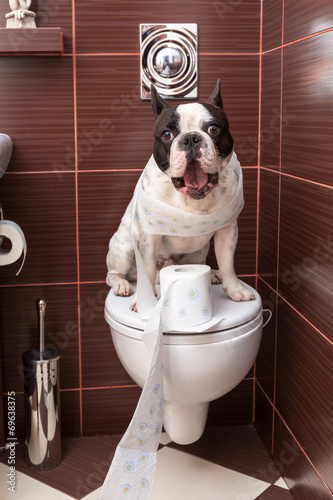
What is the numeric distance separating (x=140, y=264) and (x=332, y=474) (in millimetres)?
755

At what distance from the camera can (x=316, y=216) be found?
1606 mm

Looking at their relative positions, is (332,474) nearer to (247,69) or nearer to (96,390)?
(96,390)

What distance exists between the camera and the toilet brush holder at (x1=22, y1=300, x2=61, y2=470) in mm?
2008

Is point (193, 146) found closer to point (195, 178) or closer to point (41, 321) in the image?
point (195, 178)

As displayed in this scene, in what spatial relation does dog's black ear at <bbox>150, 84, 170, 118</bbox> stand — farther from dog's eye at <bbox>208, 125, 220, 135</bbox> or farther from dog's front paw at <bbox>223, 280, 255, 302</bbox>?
dog's front paw at <bbox>223, 280, 255, 302</bbox>

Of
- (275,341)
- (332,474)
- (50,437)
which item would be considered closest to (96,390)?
(50,437)

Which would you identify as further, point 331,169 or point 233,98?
point 233,98

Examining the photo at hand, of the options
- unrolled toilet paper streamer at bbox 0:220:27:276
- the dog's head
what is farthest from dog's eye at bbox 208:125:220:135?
unrolled toilet paper streamer at bbox 0:220:27:276

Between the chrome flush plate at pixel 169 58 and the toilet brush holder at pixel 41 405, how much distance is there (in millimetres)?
843

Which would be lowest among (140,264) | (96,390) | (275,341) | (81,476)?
(81,476)

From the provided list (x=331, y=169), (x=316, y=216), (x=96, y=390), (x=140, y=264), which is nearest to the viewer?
(x=331, y=169)

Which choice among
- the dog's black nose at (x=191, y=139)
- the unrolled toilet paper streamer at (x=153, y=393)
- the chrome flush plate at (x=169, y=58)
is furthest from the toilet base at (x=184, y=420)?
the chrome flush plate at (x=169, y=58)

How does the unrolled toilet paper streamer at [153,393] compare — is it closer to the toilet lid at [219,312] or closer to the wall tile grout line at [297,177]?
the toilet lid at [219,312]

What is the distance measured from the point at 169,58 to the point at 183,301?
91cm
